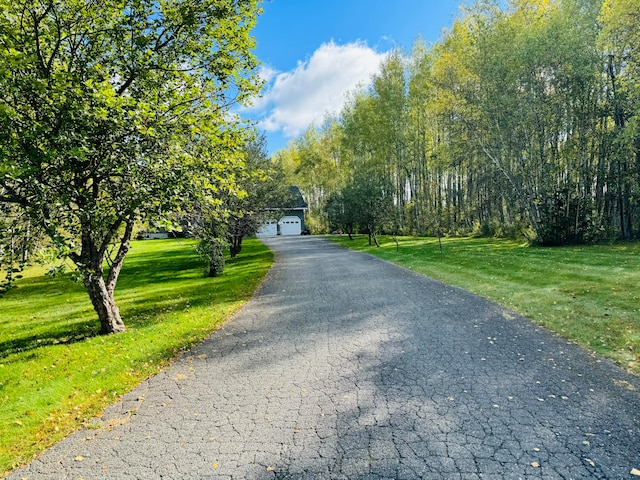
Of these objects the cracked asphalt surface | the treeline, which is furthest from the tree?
the treeline

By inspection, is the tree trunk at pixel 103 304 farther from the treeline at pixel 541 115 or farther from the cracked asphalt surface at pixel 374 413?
the treeline at pixel 541 115

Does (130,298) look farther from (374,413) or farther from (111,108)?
(374,413)

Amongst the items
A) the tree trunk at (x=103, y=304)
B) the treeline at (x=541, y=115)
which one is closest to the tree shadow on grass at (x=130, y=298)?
the tree trunk at (x=103, y=304)

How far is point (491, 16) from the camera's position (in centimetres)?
1617

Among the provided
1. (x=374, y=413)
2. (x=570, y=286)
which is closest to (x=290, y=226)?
(x=570, y=286)

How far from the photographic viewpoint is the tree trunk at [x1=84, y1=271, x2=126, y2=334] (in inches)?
245

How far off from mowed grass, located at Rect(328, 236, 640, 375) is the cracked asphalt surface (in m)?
0.55

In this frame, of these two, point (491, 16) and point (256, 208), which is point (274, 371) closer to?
point (256, 208)

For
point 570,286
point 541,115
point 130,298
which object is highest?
point 541,115

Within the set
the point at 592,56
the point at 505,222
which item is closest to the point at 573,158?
→ the point at 592,56

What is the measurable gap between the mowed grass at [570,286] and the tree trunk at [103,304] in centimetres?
743

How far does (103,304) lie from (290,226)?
37.5 metres

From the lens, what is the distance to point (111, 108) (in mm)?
4367

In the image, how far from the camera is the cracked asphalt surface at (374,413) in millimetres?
2566
